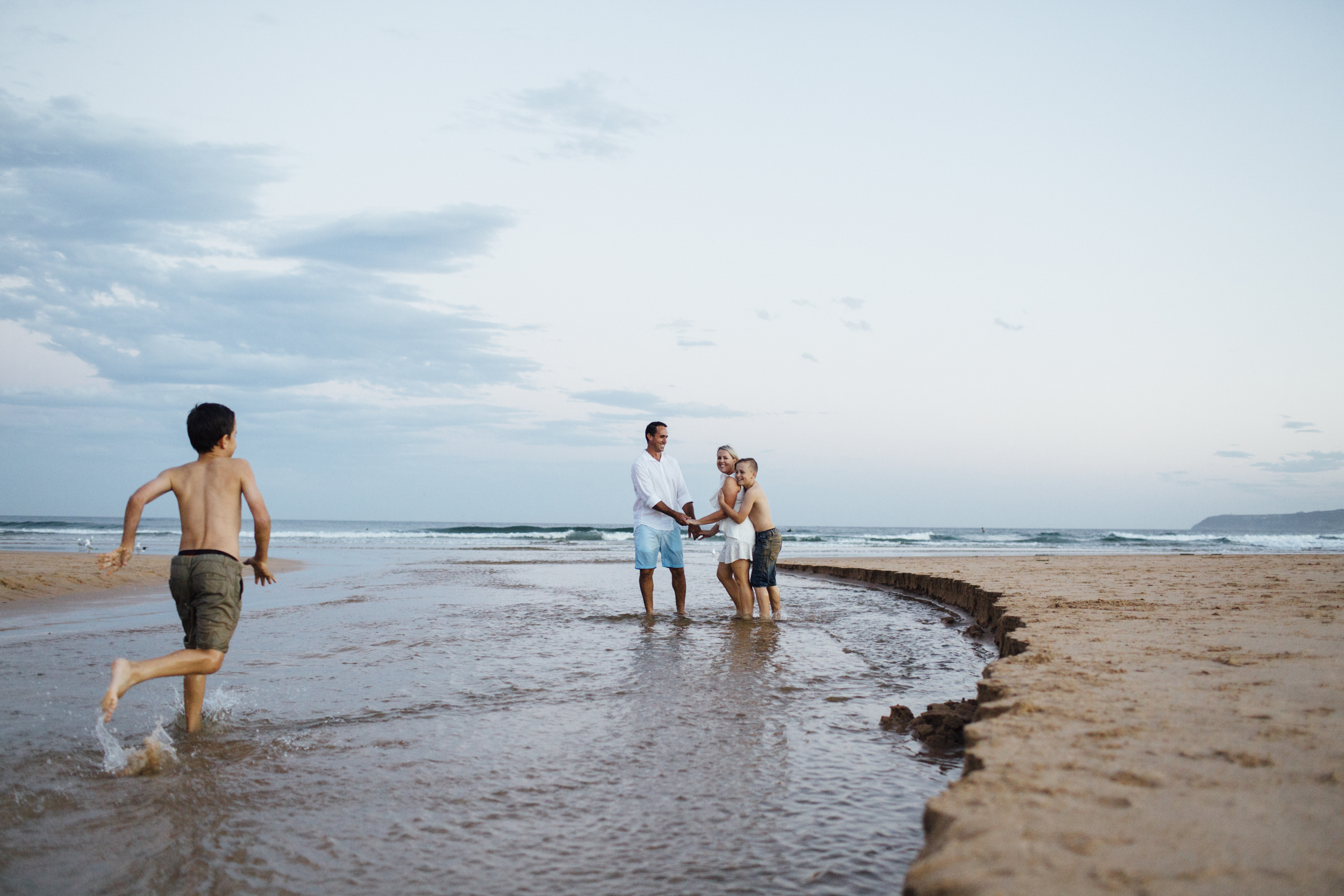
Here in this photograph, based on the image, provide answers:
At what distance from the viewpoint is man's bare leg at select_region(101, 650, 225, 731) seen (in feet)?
11.0

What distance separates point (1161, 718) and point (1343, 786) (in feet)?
2.53

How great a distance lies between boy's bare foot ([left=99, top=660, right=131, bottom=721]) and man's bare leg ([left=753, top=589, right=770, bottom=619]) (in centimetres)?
555

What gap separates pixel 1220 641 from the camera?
4738mm

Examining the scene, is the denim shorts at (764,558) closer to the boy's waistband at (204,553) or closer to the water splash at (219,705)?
the water splash at (219,705)

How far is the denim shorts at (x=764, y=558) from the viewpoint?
8047mm

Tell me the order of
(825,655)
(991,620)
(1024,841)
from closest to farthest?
(1024,841)
(825,655)
(991,620)

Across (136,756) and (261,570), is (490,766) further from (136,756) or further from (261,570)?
(261,570)

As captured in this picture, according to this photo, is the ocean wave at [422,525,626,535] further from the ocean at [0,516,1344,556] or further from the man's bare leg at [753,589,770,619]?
the man's bare leg at [753,589,770,619]

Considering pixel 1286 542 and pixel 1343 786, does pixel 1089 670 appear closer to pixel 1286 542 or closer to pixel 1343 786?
pixel 1343 786

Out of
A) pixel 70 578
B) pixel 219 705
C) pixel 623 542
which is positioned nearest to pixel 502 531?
pixel 623 542

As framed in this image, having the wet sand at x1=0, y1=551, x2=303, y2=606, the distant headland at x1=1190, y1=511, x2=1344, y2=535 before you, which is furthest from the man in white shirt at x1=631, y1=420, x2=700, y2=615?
the distant headland at x1=1190, y1=511, x2=1344, y2=535

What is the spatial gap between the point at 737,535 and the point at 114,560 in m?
5.26

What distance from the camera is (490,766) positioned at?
11.0 ft

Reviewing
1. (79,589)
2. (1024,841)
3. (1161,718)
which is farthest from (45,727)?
(79,589)
